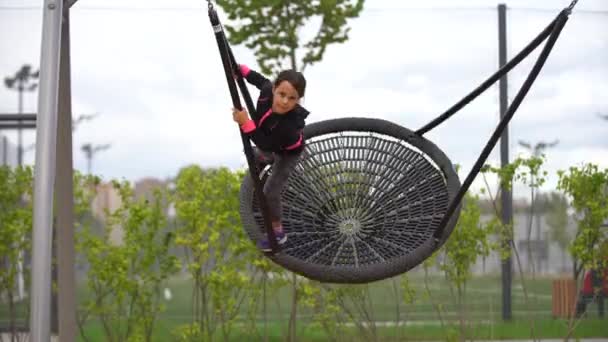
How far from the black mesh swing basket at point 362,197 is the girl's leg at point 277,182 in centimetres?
7

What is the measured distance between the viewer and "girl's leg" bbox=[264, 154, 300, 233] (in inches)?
100

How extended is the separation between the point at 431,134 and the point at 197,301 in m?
1.41

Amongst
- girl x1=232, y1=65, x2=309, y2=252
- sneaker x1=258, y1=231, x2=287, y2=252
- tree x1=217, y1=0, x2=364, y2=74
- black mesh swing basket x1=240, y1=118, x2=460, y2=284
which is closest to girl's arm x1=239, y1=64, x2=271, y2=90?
girl x1=232, y1=65, x2=309, y2=252

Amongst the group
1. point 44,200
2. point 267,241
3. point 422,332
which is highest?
point 44,200

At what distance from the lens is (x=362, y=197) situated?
8.95 feet

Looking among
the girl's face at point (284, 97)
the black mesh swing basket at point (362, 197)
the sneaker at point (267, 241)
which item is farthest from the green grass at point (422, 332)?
the girl's face at point (284, 97)

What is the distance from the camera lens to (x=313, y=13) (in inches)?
192

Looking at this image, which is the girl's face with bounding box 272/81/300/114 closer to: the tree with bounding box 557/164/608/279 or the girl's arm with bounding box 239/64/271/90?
the girl's arm with bounding box 239/64/271/90

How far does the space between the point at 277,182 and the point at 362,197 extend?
290 millimetres

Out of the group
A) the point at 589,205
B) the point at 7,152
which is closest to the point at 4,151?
the point at 7,152

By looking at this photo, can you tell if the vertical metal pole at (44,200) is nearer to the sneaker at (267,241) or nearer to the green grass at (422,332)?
the sneaker at (267,241)

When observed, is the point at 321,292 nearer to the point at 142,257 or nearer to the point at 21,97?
the point at 142,257

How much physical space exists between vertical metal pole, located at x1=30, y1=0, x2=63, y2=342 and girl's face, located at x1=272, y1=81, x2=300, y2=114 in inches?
22.9

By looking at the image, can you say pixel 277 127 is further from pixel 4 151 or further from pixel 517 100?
pixel 4 151
